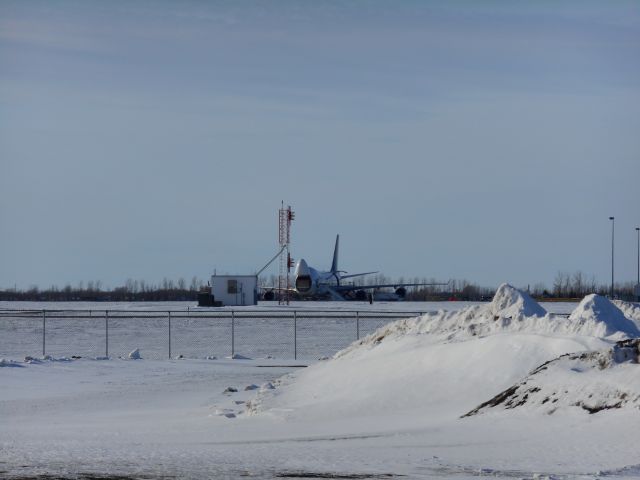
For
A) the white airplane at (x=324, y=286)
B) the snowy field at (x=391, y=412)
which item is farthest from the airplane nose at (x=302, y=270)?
the snowy field at (x=391, y=412)

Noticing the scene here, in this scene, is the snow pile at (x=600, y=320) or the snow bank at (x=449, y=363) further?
the snow pile at (x=600, y=320)

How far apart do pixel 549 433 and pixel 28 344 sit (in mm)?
26651

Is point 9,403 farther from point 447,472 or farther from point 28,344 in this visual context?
point 28,344

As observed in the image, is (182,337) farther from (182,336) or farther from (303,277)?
(303,277)

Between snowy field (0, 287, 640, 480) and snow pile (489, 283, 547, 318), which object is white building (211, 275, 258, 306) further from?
snow pile (489, 283, 547, 318)

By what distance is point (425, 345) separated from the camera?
19578mm

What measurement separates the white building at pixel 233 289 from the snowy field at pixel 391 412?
53.1m

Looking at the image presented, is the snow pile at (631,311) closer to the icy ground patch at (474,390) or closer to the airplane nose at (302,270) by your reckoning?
the icy ground patch at (474,390)

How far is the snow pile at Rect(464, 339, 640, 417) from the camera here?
43.9 feet

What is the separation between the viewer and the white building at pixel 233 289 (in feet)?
253

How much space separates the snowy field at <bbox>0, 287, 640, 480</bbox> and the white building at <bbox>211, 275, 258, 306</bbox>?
53079 millimetres

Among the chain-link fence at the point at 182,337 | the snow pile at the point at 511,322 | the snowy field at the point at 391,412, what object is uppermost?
the snow pile at the point at 511,322

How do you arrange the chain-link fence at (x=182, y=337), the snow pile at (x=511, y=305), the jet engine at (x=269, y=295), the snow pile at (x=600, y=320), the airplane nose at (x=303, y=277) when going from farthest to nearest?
the jet engine at (x=269, y=295), the airplane nose at (x=303, y=277), the chain-link fence at (x=182, y=337), the snow pile at (x=511, y=305), the snow pile at (x=600, y=320)

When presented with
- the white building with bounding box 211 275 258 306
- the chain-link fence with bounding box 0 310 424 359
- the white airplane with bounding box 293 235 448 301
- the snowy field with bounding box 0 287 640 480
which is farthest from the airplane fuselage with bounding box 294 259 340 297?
the snowy field with bounding box 0 287 640 480
